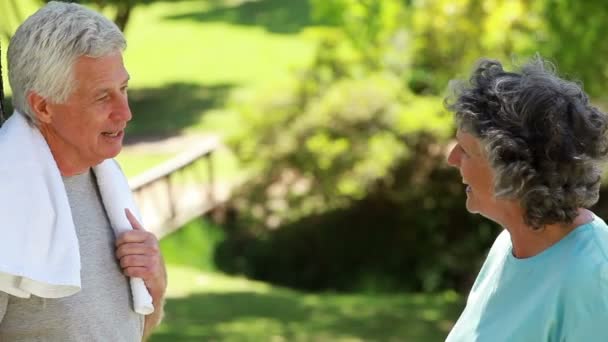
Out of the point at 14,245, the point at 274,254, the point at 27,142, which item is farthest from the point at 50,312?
the point at 274,254

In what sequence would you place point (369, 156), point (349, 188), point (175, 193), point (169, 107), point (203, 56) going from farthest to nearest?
point (203, 56) → point (169, 107) → point (175, 193) → point (349, 188) → point (369, 156)

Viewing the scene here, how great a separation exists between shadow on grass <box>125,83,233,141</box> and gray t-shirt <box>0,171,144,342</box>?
1474cm

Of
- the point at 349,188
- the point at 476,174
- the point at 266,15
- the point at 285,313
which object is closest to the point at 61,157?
the point at 476,174

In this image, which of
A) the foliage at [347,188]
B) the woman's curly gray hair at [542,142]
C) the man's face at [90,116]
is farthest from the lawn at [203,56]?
the woman's curly gray hair at [542,142]

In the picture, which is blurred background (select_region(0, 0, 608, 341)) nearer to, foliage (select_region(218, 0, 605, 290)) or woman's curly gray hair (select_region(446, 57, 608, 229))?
foliage (select_region(218, 0, 605, 290))

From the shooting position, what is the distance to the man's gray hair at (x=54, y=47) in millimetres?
2537

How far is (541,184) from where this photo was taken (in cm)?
260

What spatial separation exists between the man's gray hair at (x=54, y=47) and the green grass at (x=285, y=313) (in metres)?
6.89

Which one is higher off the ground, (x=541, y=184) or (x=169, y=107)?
(x=169, y=107)

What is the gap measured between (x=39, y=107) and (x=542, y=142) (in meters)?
1.11

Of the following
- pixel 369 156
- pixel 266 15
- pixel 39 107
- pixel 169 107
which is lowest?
pixel 39 107

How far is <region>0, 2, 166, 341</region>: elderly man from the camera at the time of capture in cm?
247

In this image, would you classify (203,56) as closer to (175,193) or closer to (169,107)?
(169,107)

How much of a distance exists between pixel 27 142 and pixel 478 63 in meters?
1.05
